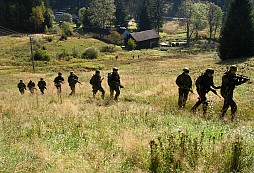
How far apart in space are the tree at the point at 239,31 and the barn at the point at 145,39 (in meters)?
43.4

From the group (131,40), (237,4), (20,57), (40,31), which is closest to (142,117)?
(237,4)

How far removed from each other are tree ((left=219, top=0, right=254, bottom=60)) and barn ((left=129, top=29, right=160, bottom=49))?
43.4m

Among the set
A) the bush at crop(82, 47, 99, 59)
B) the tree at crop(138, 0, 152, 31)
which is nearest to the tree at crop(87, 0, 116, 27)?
the tree at crop(138, 0, 152, 31)

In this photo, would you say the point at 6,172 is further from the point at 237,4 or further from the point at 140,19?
Answer: the point at 140,19

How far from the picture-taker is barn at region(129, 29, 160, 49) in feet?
276

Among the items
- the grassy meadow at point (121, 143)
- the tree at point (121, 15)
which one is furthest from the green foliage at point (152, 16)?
the grassy meadow at point (121, 143)

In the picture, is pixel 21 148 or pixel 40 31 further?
pixel 40 31

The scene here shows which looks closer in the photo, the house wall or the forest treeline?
the house wall

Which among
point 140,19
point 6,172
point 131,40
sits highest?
point 140,19

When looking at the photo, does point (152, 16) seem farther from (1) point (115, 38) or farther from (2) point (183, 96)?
(2) point (183, 96)

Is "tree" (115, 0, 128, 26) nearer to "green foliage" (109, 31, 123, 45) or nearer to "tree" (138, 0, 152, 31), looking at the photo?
"tree" (138, 0, 152, 31)

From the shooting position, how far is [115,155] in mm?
6477

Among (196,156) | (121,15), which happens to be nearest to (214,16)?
(121,15)

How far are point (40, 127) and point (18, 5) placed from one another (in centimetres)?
8888
